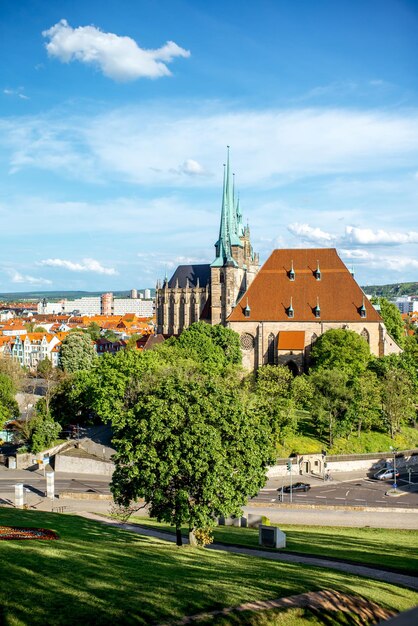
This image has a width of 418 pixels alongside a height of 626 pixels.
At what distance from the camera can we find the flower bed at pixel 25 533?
2611 cm

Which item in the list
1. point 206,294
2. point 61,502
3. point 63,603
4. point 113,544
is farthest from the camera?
point 206,294

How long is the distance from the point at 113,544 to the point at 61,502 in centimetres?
2006

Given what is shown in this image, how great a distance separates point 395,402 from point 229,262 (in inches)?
1368

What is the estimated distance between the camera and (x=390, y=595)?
2105 cm

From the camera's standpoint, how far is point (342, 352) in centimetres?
7506

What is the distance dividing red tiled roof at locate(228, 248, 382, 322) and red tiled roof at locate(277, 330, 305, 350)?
65.5 inches

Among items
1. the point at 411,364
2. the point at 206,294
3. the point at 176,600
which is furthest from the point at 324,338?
the point at 176,600

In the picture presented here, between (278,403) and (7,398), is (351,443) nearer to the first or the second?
(278,403)

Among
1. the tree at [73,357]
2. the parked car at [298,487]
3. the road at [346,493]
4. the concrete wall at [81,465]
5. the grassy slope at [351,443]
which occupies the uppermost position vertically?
the tree at [73,357]

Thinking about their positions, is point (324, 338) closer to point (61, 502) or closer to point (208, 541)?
point (61, 502)

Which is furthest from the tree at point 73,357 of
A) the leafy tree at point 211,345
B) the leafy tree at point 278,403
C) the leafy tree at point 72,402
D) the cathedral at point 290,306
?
the leafy tree at point 278,403

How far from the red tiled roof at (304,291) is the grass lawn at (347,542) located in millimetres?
48881

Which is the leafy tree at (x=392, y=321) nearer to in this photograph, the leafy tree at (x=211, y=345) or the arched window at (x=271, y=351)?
the arched window at (x=271, y=351)

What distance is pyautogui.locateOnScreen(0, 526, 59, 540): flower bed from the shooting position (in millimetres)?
26109
